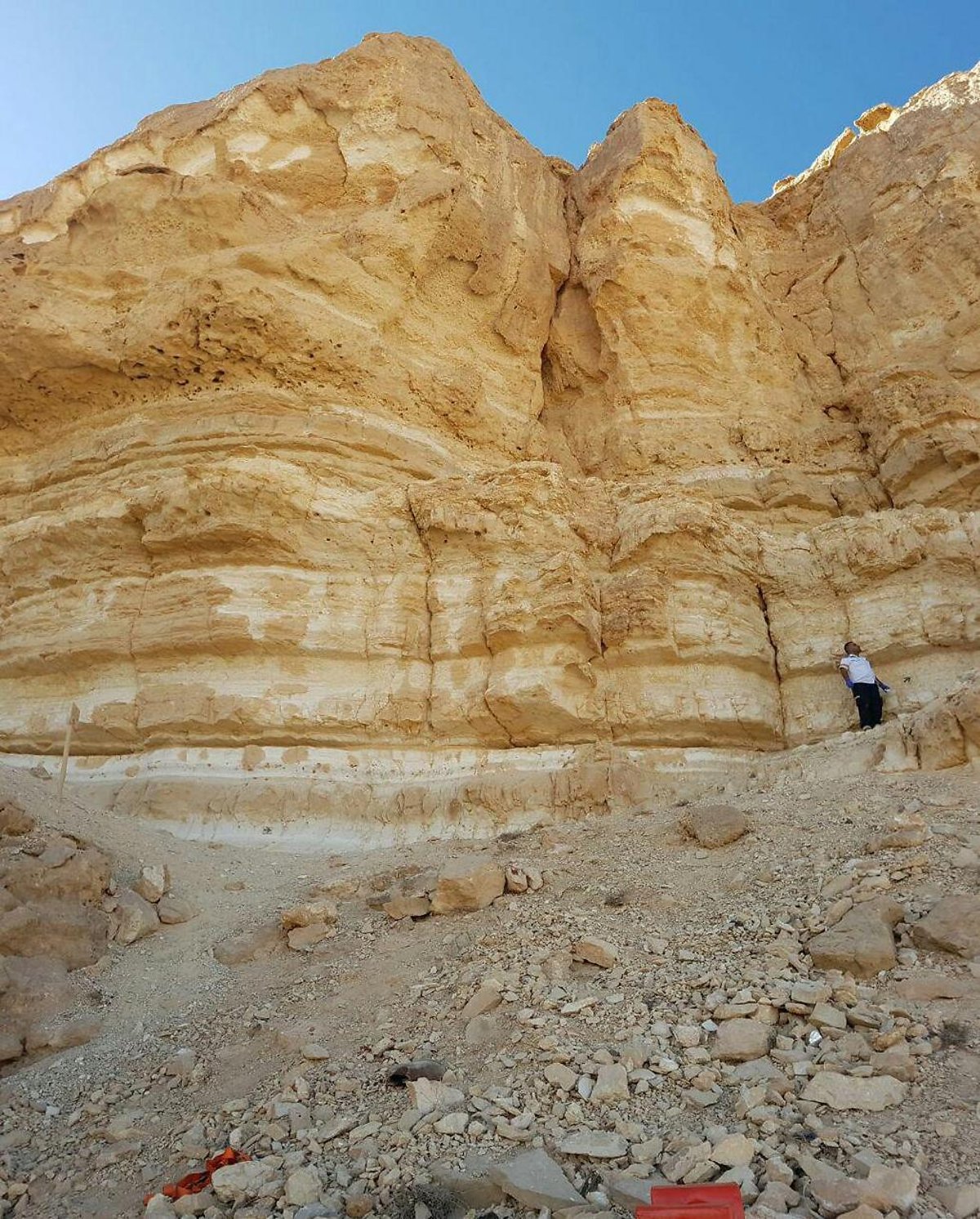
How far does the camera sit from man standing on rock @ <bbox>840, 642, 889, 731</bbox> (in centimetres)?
984

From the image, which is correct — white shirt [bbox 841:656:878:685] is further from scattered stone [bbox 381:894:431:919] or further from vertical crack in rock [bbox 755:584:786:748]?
scattered stone [bbox 381:894:431:919]

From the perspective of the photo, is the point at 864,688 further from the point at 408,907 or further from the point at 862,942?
the point at 408,907

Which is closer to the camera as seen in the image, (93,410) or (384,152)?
(93,410)

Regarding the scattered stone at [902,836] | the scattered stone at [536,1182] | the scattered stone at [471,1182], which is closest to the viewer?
the scattered stone at [536,1182]

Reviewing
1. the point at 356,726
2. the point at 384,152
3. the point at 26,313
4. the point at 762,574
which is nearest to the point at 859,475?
the point at 762,574

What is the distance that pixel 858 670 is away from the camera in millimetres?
10008

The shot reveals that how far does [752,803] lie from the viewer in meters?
7.36

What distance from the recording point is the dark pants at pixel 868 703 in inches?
387

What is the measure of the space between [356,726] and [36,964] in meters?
5.37

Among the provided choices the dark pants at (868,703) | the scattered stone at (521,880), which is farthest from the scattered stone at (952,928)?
the dark pants at (868,703)

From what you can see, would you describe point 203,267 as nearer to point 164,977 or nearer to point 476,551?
point 476,551

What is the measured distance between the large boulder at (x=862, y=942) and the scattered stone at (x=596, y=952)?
110 centimetres

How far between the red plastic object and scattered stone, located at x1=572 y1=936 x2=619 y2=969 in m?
2.01

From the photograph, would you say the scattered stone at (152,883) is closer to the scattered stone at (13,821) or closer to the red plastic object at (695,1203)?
the scattered stone at (13,821)
